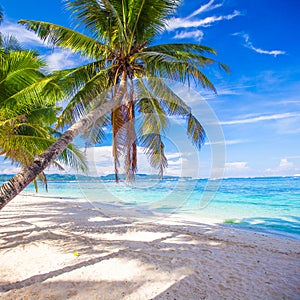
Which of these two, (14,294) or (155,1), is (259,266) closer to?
(14,294)

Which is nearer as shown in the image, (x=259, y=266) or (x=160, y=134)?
(x=259, y=266)

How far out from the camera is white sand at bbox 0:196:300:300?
380cm

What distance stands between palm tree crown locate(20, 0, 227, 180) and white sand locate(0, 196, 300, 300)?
2.31 m

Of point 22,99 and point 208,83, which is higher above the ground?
point 208,83

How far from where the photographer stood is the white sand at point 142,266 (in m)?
3.80

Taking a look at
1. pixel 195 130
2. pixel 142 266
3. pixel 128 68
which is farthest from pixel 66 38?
pixel 142 266

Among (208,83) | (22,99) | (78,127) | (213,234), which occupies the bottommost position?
(213,234)

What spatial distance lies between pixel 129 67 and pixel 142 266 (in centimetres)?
498

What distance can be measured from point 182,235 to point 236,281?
346cm

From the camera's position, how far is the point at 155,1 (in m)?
6.48

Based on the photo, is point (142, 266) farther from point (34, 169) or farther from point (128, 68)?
point (128, 68)

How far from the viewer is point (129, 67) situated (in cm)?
689

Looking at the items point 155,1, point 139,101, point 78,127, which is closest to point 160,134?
point 139,101

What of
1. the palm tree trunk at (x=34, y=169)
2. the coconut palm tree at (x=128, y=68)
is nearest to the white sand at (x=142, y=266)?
the palm tree trunk at (x=34, y=169)
